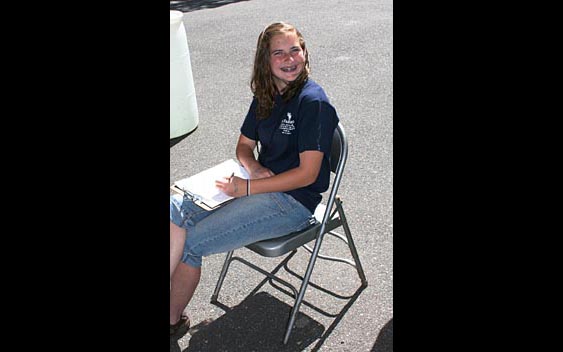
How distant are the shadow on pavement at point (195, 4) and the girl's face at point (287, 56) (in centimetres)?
1001

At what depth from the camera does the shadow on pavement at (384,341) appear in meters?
3.10

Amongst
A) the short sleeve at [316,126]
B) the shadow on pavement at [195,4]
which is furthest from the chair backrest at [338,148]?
the shadow on pavement at [195,4]

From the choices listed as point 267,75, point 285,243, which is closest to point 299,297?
point 285,243

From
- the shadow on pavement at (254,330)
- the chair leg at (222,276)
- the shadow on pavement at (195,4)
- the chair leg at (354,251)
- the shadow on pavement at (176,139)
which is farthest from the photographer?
the shadow on pavement at (195,4)

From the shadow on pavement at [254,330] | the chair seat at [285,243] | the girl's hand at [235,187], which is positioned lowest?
the shadow on pavement at [254,330]

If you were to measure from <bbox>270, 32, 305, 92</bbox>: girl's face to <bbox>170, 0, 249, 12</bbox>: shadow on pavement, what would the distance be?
1001cm

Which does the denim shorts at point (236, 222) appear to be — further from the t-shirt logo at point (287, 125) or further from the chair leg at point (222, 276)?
the chair leg at point (222, 276)

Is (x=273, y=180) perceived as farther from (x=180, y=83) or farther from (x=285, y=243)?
(x=180, y=83)

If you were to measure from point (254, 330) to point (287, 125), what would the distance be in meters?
1.09

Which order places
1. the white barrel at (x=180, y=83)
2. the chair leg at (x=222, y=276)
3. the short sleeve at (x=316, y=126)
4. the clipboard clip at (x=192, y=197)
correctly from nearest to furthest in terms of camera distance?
the short sleeve at (x=316, y=126)
the clipboard clip at (x=192, y=197)
the chair leg at (x=222, y=276)
the white barrel at (x=180, y=83)

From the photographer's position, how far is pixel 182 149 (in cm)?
570
